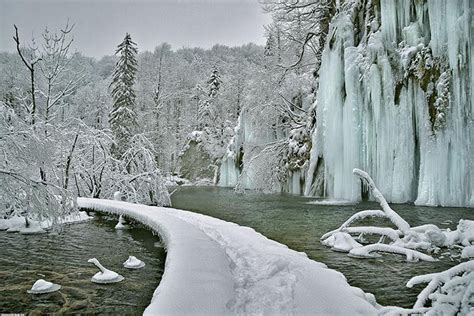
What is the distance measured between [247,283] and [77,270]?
11.6 ft

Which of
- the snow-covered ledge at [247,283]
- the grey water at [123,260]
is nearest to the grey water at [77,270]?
the grey water at [123,260]

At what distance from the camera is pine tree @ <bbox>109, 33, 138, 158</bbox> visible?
26547mm

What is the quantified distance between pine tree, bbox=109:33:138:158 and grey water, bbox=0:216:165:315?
15.9 metres

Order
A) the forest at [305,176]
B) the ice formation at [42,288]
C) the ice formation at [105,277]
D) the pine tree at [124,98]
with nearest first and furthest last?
the forest at [305,176] → the ice formation at [42,288] → the ice formation at [105,277] → the pine tree at [124,98]

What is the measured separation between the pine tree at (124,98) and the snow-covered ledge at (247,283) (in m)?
20.3

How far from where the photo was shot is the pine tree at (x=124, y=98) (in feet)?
87.1

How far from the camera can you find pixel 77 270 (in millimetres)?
6770

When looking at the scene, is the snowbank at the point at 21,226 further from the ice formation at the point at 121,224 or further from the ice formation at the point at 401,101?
the ice formation at the point at 401,101

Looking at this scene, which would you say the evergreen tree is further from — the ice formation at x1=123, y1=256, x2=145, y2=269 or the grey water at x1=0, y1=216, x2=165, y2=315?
the ice formation at x1=123, y1=256, x2=145, y2=269

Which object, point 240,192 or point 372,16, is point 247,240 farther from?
point 240,192

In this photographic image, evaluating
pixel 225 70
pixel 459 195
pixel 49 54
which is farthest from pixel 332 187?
pixel 225 70

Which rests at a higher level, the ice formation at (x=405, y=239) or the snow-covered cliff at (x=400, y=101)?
the snow-covered cliff at (x=400, y=101)

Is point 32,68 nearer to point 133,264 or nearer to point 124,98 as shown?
point 133,264

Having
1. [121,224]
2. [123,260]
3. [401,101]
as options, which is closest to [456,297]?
[123,260]
